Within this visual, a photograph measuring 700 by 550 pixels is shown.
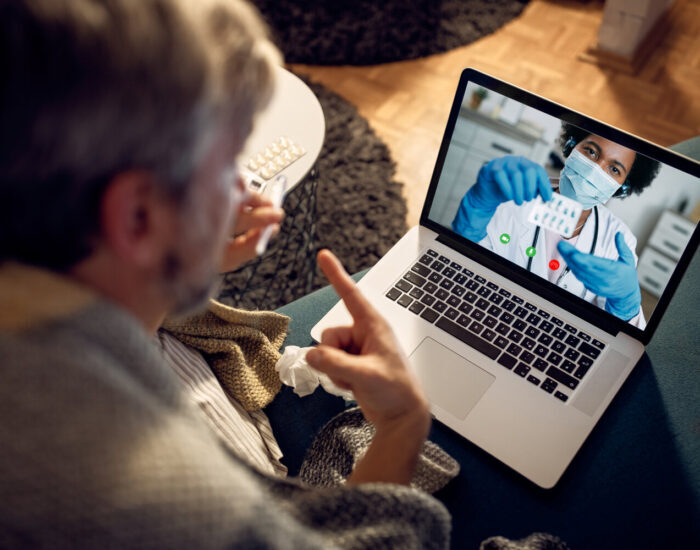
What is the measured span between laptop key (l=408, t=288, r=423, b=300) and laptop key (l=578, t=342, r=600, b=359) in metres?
0.26

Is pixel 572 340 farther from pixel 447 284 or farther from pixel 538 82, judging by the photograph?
pixel 538 82

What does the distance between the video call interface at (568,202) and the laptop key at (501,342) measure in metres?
0.13

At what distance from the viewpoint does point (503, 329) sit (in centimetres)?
85

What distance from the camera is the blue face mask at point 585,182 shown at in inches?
30.0

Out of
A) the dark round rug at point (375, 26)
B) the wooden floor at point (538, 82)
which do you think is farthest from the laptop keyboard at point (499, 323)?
the dark round rug at point (375, 26)

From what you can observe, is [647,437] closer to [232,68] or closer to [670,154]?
[670,154]

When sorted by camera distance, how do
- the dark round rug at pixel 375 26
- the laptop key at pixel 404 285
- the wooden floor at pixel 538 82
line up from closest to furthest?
the laptop key at pixel 404 285, the wooden floor at pixel 538 82, the dark round rug at pixel 375 26

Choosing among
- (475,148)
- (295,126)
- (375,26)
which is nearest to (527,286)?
(475,148)

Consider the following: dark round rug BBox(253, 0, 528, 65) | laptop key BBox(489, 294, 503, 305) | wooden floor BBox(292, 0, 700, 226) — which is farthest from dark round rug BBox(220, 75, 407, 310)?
laptop key BBox(489, 294, 503, 305)

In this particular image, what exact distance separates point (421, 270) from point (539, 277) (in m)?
0.19

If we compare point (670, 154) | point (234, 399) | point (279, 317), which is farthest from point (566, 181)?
point (234, 399)

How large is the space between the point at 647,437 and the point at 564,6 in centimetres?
244

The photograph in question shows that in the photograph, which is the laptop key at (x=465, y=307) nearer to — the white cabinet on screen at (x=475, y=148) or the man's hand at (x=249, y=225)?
the white cabinet on screen at (x=475, y=148)

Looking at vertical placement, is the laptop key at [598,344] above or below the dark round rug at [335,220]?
above
